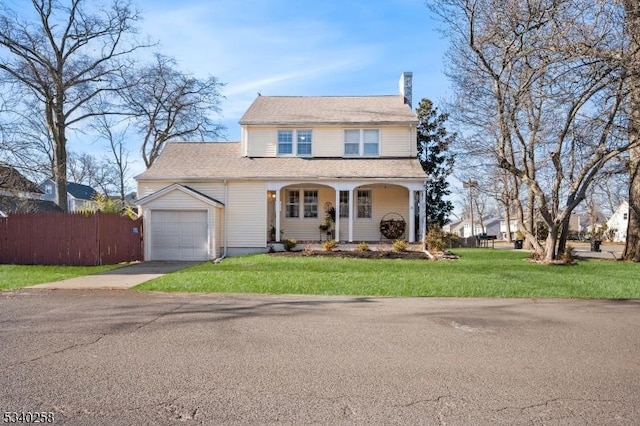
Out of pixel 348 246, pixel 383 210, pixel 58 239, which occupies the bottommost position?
pixel 348 246

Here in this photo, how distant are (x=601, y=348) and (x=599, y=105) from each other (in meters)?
11.6

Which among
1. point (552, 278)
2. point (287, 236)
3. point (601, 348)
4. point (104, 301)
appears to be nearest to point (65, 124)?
point (287, 236)

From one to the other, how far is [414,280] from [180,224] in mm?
11462

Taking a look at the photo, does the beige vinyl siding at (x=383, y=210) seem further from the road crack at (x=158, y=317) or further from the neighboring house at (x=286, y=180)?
the road crack at (x=158, y=317)

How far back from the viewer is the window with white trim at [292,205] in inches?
880

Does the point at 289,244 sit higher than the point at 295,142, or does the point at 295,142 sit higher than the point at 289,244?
the point at 295,142

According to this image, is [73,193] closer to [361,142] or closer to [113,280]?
[361,142]

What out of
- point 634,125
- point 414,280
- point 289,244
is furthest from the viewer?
point 289,244

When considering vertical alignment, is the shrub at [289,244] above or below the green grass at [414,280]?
above

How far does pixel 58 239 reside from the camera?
1706 centimetres

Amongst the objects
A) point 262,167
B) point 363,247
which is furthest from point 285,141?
point 363,247

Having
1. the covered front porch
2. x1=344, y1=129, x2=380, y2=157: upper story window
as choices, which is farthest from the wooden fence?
x1=344, y1=129, x2=380, y2=157: upper story window

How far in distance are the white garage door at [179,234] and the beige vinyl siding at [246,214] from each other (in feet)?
4.40

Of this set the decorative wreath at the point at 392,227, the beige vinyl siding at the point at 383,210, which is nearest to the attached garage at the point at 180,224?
the beige vinyl siding at the point at 383,210
